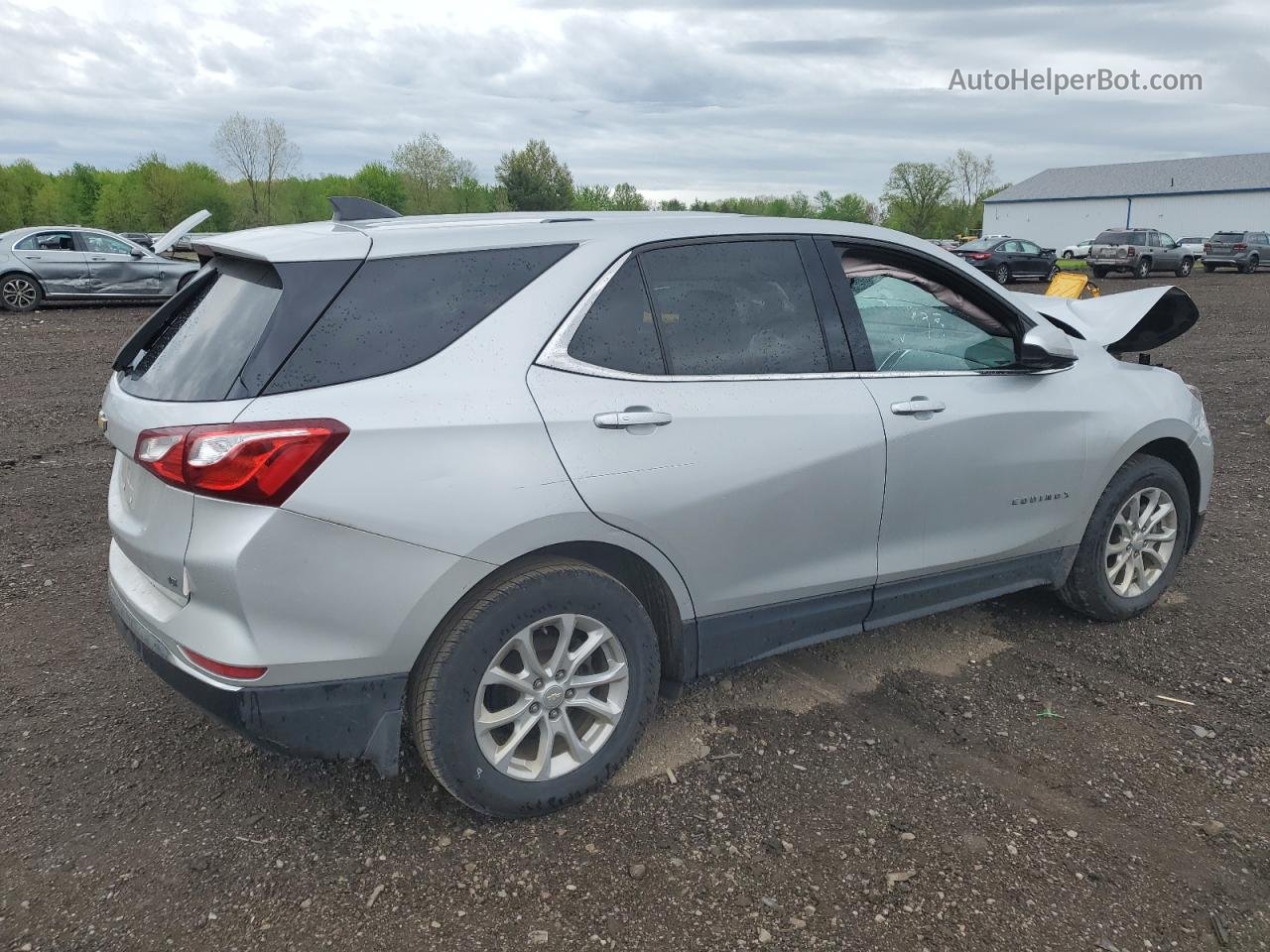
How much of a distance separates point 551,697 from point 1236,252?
146ft

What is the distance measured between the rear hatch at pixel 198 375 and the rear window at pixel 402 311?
50mm

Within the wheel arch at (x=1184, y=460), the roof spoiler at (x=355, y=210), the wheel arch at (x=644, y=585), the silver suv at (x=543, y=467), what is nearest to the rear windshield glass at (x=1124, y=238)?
the wheel arch at (x=1184, y=460)

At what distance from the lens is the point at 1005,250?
109ft

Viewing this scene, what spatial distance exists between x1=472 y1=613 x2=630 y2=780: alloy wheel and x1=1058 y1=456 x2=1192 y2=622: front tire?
7.57ft

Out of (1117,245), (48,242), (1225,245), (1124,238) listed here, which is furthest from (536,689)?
(1225,245)

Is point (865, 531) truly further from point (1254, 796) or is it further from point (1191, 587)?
point (1191, 587)

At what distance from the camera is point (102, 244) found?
17922 mm

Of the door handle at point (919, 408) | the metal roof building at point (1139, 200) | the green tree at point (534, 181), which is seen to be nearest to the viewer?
the door handle at point (919, 408)

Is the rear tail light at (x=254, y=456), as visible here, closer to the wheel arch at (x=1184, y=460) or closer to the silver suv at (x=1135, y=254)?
the wheel arch at (x=1184, y=460)

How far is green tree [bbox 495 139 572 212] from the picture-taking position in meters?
59.3

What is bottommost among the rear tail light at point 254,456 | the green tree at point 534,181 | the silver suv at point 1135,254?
the rear tail light at point 254,456

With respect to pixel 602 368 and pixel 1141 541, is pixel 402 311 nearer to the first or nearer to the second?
pixel 602 368

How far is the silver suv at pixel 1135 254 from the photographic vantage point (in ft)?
114

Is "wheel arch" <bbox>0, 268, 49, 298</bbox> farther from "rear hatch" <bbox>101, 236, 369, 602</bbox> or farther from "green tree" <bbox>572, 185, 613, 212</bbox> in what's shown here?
"green tree" <bbox>572, 185, 613, 212</bbox>
